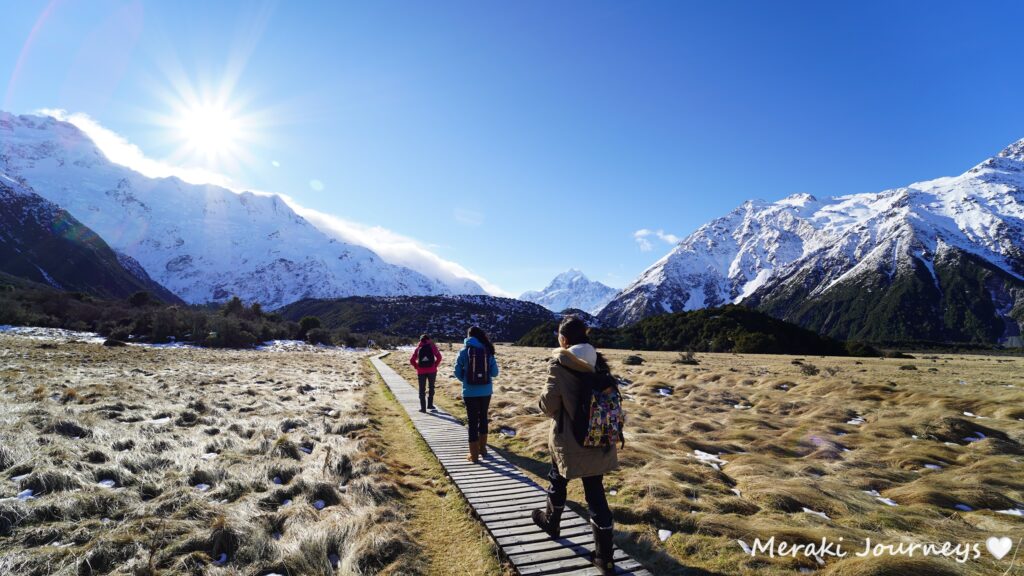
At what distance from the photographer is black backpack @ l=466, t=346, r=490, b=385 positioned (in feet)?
30.7

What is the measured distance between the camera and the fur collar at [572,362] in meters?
4.96

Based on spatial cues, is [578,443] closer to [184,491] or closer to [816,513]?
[816,513]

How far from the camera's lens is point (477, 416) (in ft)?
30.6

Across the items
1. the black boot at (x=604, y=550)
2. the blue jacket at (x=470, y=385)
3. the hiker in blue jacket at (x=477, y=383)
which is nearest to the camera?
the black boot at (x=604, y=550)

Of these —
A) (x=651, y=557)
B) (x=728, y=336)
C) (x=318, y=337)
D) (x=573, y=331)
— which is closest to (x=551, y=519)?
(x=651, y=557)

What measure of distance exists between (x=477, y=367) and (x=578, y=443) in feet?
14.9

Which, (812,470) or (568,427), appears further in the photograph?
(812,470)

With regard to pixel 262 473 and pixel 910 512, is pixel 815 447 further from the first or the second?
pixel 262 473

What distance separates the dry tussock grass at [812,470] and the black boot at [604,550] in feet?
2.25

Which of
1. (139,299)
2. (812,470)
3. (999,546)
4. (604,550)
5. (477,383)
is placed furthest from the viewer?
(139,299)

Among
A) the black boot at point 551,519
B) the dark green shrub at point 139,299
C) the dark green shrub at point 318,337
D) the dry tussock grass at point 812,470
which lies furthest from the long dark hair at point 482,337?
the dark green shrub at point 139,299

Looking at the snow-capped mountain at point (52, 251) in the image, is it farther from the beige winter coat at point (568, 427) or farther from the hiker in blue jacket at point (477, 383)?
the beige winter coat at point (568, 427)

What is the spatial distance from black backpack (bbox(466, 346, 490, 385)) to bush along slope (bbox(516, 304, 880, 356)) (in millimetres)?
28463

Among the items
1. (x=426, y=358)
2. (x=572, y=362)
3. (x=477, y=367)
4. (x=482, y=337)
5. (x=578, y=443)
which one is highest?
(x=482, y=337)
